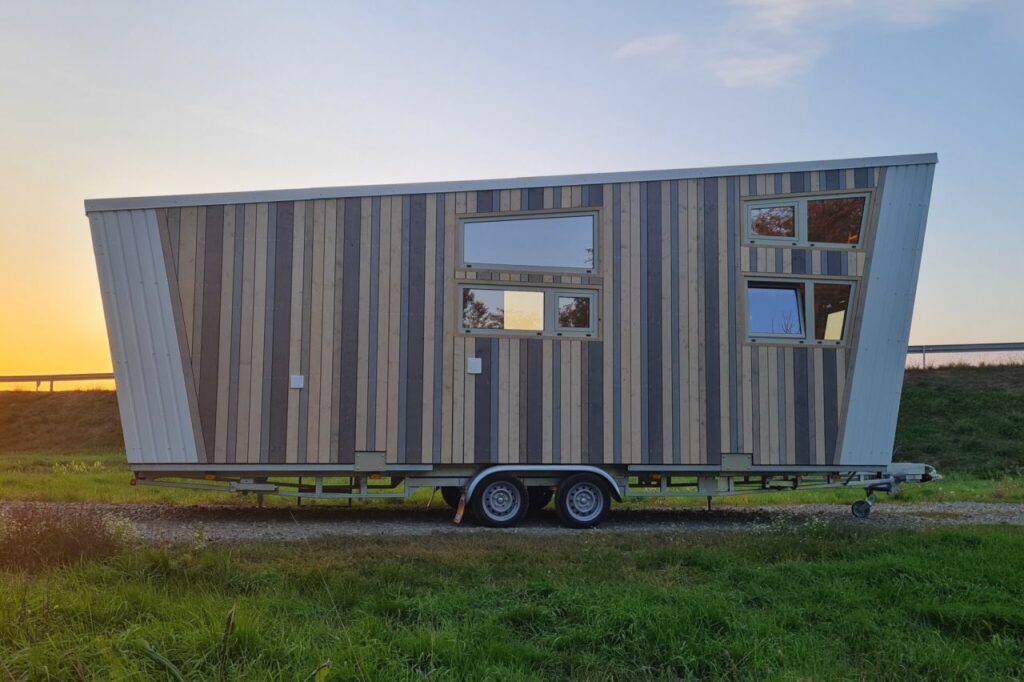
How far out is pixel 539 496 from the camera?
10.5 metres

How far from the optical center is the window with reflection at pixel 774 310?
974 centimetres

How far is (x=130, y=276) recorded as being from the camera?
9.22m

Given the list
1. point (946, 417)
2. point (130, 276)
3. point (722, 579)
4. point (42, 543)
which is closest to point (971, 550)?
point (722, 579)

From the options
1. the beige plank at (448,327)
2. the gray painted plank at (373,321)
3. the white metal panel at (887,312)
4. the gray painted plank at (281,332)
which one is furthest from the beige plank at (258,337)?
the white metal panel at (887,312)

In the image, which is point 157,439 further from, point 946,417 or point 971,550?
point 946,417

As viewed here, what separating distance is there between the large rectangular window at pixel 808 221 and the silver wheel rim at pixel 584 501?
11.4 feet

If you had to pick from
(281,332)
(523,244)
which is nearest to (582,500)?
(523,244)

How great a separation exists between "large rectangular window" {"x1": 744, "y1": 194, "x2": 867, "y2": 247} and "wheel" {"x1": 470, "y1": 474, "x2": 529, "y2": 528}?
4008 millimetres

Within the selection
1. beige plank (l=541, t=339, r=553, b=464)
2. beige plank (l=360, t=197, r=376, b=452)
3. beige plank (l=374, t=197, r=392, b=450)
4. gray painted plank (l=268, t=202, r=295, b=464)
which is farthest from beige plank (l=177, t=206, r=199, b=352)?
beige plank (l=541, t=339, r=553, b=464)

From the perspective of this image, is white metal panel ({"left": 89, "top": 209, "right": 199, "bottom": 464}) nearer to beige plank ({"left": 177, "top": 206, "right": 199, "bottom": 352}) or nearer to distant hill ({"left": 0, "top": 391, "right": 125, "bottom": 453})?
beige plank ({"left": 177, "top": 206, "right": 199, "bottom": 352})

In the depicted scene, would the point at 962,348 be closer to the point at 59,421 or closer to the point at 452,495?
the point at 452,495

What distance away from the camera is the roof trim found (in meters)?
9.23

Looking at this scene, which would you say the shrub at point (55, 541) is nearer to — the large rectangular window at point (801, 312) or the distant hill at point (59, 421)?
the large rectangular window at point (801, 312)

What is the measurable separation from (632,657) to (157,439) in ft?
21.9
